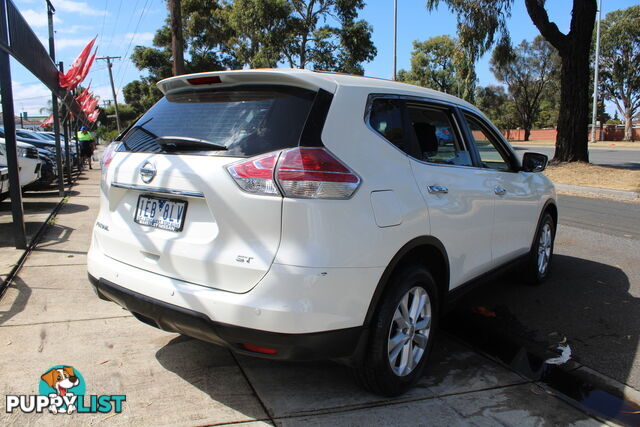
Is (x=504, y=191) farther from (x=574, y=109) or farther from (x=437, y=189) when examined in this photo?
(x=574, y=109)

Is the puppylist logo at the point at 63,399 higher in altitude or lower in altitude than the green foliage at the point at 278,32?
lower

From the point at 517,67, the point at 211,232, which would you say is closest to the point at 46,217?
the point at 211,232

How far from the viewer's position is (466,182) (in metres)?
3.53

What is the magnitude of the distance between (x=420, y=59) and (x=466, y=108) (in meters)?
59.2

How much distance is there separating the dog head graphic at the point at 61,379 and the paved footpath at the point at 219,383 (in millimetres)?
54

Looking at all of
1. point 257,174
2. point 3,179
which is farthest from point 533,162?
point 3,179

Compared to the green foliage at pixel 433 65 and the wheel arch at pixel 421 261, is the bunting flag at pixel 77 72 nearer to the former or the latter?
the wheel arch at pixel 421 261

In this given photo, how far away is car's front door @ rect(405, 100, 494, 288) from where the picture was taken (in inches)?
125

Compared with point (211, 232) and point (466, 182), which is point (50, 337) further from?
point (466, 182)

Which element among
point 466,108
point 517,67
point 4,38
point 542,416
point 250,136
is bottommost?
point 542,416

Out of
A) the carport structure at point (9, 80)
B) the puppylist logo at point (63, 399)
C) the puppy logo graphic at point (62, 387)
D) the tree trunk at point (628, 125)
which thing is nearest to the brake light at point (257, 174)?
the puppylist logo at point (63, 399)

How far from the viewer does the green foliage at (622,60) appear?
46.7 meters

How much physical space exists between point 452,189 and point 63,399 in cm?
264

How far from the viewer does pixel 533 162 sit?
462 centimetres
